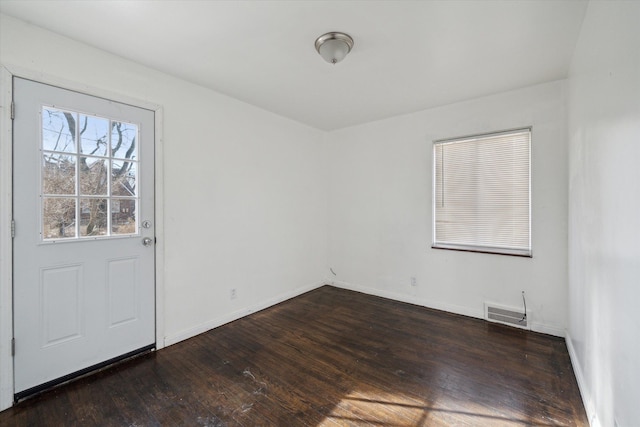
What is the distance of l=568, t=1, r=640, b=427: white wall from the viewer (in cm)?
106

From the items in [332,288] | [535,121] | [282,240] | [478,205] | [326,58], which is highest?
[326,58]

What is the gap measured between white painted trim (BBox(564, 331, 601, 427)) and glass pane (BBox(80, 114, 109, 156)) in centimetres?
382

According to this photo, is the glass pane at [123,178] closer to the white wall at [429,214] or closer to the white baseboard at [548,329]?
the white wall at [429,214]

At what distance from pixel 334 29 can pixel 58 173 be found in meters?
2.31

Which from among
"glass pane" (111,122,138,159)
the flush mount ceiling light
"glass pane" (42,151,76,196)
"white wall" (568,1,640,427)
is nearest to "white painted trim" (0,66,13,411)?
"glass pane" (42,151,76,196)

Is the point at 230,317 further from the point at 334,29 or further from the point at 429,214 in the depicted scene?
the point at 334,29

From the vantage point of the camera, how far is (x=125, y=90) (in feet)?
7.70

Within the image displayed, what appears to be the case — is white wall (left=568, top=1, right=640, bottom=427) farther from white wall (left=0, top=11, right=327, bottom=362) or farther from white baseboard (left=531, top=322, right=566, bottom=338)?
white wall (left=0, top=11, right=327, bottom=362)

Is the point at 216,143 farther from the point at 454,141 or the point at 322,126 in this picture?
the point at 454,141

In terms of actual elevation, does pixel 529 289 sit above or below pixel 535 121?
below

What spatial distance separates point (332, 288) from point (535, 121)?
3412 mm

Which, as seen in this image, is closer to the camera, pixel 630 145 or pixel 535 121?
pixel 630 145

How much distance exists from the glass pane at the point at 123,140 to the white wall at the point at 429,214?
2.88 metres

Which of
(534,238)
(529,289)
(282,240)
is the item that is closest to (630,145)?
(534,238)
